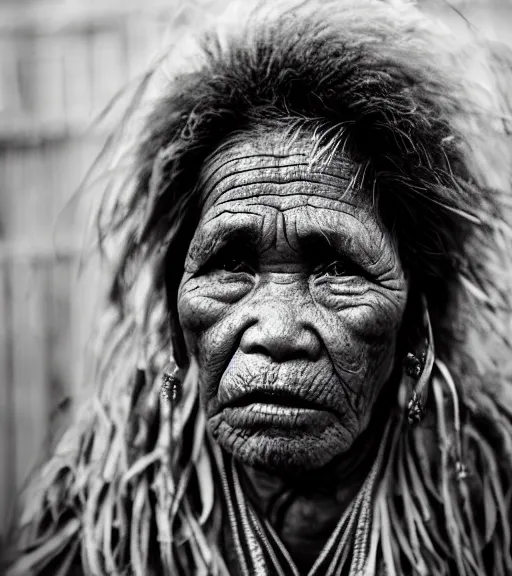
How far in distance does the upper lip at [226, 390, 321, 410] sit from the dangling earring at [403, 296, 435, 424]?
232 millimetres

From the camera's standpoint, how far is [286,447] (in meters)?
1.20

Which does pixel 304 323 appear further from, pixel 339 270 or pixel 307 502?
pixel 307 502

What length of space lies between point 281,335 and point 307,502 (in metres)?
0.37

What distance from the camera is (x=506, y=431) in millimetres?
1579

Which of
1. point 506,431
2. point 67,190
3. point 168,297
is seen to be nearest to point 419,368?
point 506,431

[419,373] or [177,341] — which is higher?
[177,341]

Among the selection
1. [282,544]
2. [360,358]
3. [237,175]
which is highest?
[237,175]

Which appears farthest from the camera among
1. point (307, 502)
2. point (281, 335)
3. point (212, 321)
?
point (307, 502)

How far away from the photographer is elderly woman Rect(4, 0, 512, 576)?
4.10ft

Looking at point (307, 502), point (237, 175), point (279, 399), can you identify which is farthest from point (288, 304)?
point (307, 502)

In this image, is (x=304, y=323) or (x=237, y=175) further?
(x=237, y=175)

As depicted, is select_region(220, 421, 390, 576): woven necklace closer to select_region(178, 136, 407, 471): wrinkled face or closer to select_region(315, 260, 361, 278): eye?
select_region(178, 136, 407, 471): wrinkled face

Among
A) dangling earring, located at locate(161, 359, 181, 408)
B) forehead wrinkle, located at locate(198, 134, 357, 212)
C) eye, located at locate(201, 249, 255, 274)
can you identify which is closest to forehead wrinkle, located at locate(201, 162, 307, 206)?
forehead wrinkle, located at locate(198, 134, 357, 212)

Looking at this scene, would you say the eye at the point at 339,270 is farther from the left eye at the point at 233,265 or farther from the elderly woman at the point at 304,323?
the left eye at the point at 233,265
